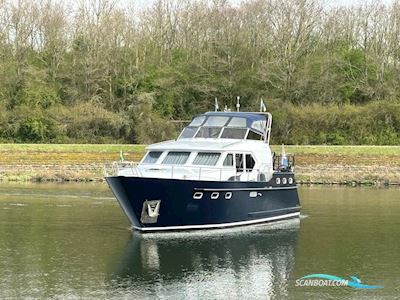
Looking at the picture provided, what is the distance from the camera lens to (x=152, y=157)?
2788 cm

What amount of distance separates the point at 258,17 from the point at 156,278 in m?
52.2

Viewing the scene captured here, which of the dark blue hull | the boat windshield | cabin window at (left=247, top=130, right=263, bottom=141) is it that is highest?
the boat windshield

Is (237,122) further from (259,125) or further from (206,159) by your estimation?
(206,159)

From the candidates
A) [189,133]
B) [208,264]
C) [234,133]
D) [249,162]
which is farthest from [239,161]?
[208,264]

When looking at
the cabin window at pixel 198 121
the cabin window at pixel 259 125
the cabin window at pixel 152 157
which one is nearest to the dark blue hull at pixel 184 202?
the cabin window at pixel 152 157

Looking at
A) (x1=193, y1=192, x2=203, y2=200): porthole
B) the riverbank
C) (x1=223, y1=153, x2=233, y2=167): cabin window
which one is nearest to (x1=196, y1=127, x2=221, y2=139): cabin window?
(x1=223, y1=153, x2=233, y2=167): cabin window

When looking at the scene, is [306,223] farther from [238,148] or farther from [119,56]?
[119,56]

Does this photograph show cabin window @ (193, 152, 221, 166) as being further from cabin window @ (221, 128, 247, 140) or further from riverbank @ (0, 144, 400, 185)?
riverbank @ (0, 144, 400, 185)

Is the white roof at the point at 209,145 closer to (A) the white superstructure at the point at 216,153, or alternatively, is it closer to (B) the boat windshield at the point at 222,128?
(A) the white superstructure at the point at 216,153

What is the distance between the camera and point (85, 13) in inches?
2719

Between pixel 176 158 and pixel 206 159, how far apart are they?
1.10m

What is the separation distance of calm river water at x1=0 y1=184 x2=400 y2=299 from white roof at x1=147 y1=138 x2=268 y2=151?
121 inches

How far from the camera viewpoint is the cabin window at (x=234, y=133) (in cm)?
2967

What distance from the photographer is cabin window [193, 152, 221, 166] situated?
88.4ft
